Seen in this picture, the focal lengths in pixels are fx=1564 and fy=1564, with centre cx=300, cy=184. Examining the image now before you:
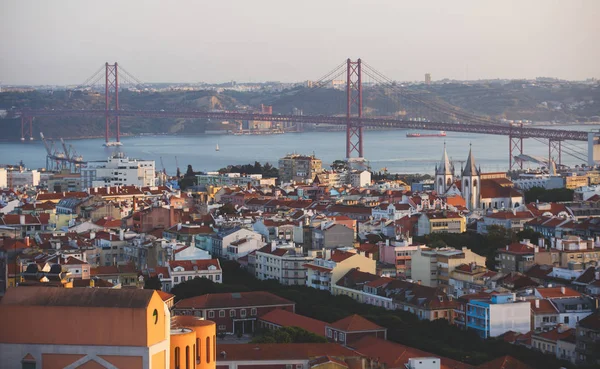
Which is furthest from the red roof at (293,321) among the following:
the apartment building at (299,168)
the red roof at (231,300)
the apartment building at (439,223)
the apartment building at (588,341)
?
the apartment building at (299,168)

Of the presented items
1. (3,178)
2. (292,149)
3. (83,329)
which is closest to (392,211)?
(3,178)

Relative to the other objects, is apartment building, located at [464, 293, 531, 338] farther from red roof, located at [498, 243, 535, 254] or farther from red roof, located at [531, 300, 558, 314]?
red roof, located at [498, 243, 535, 254]

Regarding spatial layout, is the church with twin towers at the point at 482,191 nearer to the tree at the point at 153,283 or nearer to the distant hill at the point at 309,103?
the tree at the point at 153,283

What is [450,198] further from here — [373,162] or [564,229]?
[373,162]

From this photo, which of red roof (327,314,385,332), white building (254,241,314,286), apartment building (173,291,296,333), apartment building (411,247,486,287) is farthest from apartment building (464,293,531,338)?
white building (254,241,314,286)

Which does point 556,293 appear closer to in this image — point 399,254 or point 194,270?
point 399,254

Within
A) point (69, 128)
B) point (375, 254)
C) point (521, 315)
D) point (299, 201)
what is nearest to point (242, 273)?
point (375, 254)
